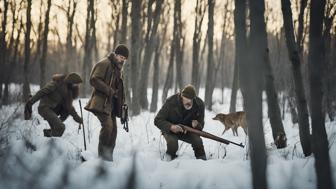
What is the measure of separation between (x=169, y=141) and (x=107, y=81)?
52.2 inches

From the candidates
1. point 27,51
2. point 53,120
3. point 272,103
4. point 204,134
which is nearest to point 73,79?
point 53,120

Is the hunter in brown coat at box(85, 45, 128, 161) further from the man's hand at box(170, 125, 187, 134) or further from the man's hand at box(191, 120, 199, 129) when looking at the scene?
the man's hand at box(191, 120, 199, 129)

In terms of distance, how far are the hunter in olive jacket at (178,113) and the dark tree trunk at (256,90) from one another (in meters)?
2.58

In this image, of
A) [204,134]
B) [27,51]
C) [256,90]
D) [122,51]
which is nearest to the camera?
[256,90]

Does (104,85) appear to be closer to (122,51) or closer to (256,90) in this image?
(122,51)

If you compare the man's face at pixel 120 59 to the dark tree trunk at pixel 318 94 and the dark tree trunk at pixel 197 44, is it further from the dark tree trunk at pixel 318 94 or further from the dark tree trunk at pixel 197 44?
the dark tree trunk at pixel 197 44

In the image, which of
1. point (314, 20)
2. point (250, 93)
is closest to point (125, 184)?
point (250, 93)

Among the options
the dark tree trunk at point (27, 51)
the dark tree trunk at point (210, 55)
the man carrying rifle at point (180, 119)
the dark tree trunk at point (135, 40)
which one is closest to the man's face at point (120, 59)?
the man carrying rifle at point (180, 119)

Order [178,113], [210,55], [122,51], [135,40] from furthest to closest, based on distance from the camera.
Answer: [210,55]
[135,40]
[178,113]
[122,51]

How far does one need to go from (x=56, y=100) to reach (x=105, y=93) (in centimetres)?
215

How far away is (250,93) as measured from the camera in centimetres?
270

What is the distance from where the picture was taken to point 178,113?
5402 millimetres

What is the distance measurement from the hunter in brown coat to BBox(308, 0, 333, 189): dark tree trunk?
8.88 ft

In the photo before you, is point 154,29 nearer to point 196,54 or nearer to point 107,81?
point 196,54
